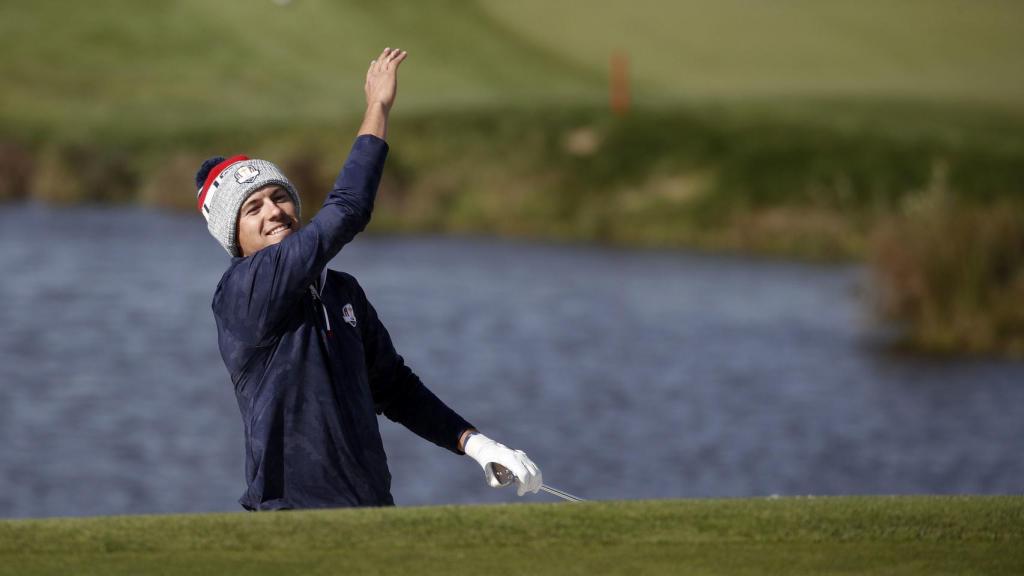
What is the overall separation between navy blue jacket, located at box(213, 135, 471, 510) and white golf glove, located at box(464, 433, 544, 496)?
313 millimetres

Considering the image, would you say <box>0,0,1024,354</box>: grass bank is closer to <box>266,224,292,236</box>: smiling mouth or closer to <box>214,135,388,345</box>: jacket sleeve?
<box>266,224,292,236</box>: smiling mouth

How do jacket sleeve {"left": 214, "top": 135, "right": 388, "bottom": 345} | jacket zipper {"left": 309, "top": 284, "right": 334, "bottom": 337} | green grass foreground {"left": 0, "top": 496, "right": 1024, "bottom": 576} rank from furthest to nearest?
1. jacket zipper {"left": 309, "top": 284, "right": 334, "bottom": 337}
2. jacket sleeve {"left": 214, "top": 135, "right": 388, "bottom": 345}
3. green grass foreground {"left": 0, "top": 496, "right": 1024, "bottom": 576}

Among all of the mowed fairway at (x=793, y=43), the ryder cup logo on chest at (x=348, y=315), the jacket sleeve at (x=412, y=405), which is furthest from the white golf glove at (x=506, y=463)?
the mowed fairway at (x=793, y=43)

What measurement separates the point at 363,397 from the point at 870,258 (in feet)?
57.5

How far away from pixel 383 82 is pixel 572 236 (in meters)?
30.7

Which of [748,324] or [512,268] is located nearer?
[748,324]

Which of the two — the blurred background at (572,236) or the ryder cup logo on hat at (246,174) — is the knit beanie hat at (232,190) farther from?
the blurred background at (572,236)

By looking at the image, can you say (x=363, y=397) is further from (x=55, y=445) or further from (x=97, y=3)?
(x=97, y=3)

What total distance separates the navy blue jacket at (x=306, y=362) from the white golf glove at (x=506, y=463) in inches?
12.3

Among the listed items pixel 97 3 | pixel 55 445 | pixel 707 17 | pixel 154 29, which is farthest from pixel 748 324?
pixel 97 3

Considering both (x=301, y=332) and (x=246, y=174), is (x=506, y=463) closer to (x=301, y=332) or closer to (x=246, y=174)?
(x=301, y=332)

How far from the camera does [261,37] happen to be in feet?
197

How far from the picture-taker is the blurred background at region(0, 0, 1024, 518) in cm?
1891

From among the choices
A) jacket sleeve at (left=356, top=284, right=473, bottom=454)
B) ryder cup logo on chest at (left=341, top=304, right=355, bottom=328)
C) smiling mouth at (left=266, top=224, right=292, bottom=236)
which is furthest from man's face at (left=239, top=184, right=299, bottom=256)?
jacket sleeve at (left=356, top=284, right=473, bottom=454)
